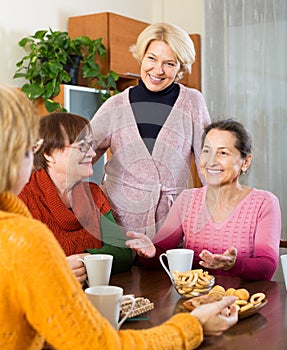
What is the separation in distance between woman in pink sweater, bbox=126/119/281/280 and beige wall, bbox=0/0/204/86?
200 centimetres

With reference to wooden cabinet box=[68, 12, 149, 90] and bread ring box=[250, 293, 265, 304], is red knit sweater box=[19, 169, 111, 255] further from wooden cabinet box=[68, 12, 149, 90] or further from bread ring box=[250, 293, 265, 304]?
wooden cabinet box=[68, 12, 149, 90]

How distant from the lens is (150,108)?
2.28m

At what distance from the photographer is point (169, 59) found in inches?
93.5

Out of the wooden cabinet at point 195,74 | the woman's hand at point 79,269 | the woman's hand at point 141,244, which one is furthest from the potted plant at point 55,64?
the woman's hand at point 79,269

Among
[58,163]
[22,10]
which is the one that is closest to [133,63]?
[22,10]

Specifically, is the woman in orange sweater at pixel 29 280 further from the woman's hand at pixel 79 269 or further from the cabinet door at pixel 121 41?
the cabinet door at pixel 121 41

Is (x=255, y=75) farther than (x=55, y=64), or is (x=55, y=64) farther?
(x=255, y=75)

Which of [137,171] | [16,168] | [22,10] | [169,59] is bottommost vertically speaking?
[137,171]

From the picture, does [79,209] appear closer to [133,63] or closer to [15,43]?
[15,43]

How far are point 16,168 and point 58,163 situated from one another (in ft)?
3.85

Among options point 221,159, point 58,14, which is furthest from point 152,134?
point 58,14

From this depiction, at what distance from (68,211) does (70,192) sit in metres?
0.10

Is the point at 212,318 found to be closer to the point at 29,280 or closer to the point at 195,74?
the point at 29,280

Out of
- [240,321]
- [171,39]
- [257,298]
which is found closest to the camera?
[240,321]
